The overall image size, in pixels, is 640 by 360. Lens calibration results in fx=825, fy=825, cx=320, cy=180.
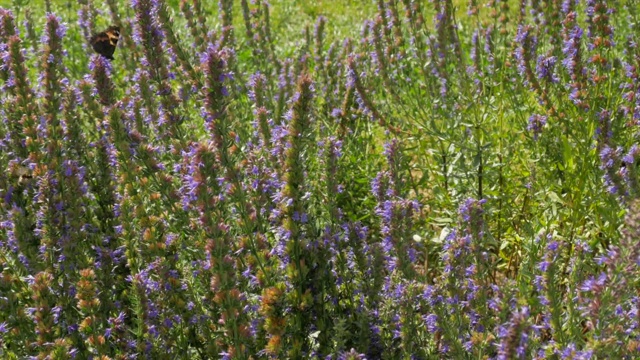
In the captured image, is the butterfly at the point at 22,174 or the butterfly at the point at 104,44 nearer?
the butterfly at the point at 22,174

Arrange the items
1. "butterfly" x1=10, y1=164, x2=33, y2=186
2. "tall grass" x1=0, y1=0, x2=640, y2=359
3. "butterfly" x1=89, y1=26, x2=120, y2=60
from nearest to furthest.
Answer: "tall grass" x1=0, y1=0, x2=640, y2=359, "butterfly" x1=10, y1=164, x2=33, y2=186, "butterfly" x1=89, y1=26, x2=120, y2=60

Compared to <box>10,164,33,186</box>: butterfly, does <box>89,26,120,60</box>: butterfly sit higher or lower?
higher

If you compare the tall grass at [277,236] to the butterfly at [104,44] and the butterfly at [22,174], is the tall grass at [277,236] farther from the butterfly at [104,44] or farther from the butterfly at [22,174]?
the butterfly at [104,44]

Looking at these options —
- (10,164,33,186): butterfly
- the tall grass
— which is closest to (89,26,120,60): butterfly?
the tall grass

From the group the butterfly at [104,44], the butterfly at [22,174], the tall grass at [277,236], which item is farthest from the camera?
the butterfly at [104,44]

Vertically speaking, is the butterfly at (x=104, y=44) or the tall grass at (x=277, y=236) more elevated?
the butterfly at (x=104, y=44)

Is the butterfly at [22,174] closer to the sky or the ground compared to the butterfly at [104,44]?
closer to the ground

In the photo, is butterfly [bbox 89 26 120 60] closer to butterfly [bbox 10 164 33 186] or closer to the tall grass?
the tall grass

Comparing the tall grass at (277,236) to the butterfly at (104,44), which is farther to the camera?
the butterfly at (104,44)

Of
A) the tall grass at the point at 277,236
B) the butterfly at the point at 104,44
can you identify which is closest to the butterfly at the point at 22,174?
the tall grass at the point at 277,236

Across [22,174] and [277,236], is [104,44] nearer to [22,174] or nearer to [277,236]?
[22,174]

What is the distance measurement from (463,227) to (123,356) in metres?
1.24

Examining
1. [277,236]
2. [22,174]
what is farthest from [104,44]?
[277,236]

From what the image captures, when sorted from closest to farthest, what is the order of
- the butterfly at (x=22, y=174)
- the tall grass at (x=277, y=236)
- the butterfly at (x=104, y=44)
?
the tall grass at (x=277, y=236) → the butterfly at (x=22, y=174) → the butterfly at (x=104, y=44)
